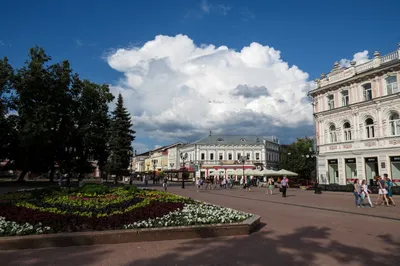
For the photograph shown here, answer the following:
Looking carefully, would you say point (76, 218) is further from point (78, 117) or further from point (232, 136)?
point (232, 136)

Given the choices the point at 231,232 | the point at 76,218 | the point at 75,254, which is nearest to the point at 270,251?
the point at 231,232

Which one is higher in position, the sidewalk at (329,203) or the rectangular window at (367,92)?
the rectangular window at (367,92)

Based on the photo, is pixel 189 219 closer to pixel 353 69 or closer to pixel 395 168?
pixel 395 168

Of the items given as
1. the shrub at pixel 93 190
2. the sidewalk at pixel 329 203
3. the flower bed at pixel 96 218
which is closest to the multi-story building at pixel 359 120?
the sidewalk at pixel 329 203

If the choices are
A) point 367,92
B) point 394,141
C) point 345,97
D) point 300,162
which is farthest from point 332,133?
point 300,162

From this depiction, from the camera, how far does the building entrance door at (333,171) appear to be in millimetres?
33594

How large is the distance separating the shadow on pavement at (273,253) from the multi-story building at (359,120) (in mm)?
23827

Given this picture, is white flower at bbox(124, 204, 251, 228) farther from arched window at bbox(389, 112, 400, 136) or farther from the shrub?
arched window at bbox(389, 112, 400, 136)

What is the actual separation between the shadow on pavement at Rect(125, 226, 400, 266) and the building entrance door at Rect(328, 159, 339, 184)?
90.1ft

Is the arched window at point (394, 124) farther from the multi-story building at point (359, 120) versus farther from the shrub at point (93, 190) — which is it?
the shrub at point (93, 190)

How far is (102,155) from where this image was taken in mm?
43062

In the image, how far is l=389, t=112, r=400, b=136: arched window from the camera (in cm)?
2761

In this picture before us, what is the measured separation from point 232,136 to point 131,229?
216 feet

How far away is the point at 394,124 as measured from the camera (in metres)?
28.0
